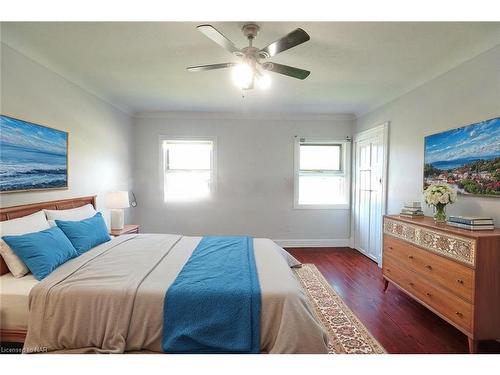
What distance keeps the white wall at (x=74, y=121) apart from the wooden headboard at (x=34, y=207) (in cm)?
9

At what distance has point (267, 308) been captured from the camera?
1501 mm

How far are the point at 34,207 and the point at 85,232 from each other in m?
0.50

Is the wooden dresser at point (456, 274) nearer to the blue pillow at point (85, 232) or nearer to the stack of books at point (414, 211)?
the stack of books at point (414, 211)

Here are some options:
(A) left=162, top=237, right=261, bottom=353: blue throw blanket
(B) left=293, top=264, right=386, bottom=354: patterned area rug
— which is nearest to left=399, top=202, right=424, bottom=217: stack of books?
(B) left=293, top=264, right=386, bottom=354: patterned area rug

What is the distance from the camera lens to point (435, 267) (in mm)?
2068

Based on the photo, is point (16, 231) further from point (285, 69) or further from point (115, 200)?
point (285, 69)

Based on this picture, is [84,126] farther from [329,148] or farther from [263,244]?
[329,148]

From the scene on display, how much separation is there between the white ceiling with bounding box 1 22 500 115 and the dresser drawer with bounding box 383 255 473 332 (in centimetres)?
211

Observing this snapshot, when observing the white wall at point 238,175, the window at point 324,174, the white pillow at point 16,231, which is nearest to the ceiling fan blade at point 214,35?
the white pillow at point 16,231

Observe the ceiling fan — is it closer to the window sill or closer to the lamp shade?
the lamp shade

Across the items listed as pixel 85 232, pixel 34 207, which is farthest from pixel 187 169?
pixel 34 207

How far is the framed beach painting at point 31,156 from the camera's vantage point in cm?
204
